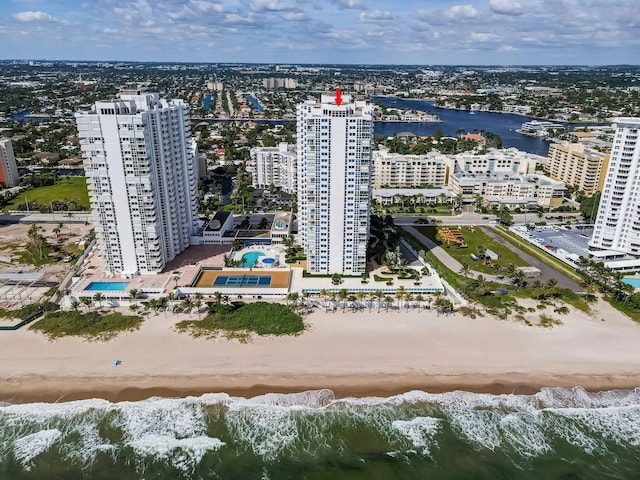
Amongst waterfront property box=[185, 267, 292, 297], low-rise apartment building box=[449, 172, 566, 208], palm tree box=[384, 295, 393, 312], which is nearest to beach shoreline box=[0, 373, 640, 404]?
palm tree box=[384, 295, 393, 312]

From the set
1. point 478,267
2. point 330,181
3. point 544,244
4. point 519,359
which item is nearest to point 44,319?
point 330,181

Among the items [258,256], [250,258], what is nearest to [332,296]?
[258,256]

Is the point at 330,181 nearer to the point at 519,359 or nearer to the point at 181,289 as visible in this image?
the point at 181,289

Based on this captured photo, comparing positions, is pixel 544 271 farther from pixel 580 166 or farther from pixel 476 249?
pixel 580 166

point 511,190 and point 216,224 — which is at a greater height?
point 216,224

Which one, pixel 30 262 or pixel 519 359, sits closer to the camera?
pixel 519 359

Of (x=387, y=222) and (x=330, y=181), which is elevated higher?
(x=330, y=181)

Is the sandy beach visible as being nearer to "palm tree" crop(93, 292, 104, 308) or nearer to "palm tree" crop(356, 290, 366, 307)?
"palm tree" crop(356, 290, 366, 307)
